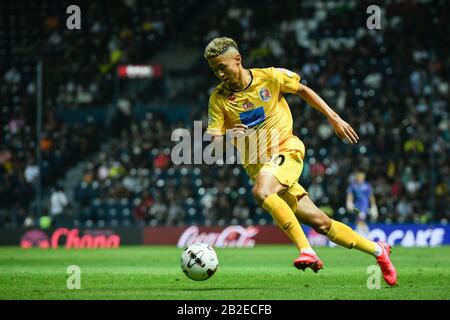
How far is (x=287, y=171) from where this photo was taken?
10.6 m

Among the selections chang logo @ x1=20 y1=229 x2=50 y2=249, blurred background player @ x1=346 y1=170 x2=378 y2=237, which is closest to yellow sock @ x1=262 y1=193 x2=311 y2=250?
blurred background player @ x1=346 y1=170 x2=378 y2=237

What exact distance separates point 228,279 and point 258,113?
8.67ft

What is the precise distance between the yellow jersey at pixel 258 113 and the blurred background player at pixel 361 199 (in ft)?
46.2

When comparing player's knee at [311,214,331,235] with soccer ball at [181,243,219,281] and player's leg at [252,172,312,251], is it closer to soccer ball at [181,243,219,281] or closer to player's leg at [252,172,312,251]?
player's leg at [252,172,312,251]

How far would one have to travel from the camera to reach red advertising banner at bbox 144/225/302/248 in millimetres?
25250

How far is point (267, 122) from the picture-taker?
35.8 ft

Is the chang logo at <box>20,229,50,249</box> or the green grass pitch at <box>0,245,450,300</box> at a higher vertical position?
the green grass pitch at <box>0,245,450,300</box>

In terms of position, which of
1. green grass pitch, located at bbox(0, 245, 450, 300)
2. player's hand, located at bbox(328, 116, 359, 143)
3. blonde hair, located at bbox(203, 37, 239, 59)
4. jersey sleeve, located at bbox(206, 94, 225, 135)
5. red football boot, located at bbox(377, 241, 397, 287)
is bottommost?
green grass pitch, located at bbox(0, 245, 450, 300)

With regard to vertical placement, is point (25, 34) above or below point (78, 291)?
above

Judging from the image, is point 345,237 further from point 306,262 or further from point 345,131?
point 345,131

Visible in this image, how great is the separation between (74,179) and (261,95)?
19.5m

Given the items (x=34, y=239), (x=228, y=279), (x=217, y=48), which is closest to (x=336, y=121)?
(x=217, y=48)
